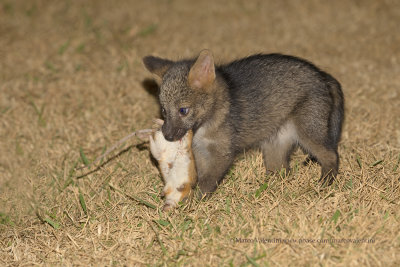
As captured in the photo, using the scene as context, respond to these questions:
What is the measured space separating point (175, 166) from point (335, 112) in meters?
1.77

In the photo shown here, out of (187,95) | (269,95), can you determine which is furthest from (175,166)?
(269,95)

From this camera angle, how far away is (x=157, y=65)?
485cm

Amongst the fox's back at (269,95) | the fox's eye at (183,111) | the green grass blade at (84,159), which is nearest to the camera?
the fox's eye at (183,111)

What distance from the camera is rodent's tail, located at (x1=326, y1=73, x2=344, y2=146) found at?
15.9ft

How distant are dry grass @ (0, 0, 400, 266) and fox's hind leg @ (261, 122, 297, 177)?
18 cm

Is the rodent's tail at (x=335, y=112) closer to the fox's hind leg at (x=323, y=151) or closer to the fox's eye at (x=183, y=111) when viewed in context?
the fox's hind leg at (x=323, y=151)

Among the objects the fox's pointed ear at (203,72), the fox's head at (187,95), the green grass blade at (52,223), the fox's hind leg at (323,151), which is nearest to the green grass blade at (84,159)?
the green grass blade at (52,223)

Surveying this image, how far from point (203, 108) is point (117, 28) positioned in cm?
476

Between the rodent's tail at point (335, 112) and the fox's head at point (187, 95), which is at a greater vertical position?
the fox's head at point (187, 95)

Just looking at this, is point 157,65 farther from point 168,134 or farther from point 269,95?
point 269,95

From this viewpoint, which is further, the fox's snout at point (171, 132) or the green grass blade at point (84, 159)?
the green grass blade at point (84, 159)

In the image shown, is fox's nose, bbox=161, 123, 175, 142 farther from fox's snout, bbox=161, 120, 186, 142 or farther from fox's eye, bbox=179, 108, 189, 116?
fox's eye, bbox=179, 108, 189, 116

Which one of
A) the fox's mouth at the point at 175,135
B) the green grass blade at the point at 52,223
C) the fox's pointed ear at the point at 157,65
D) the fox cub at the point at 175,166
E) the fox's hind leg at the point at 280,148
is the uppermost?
the fox's pointed ear at the point at 157,65

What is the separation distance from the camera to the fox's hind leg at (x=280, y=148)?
16.4ft
